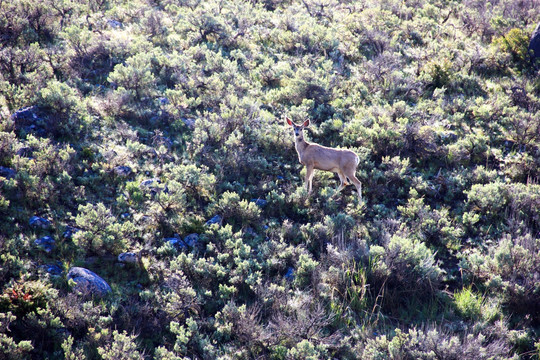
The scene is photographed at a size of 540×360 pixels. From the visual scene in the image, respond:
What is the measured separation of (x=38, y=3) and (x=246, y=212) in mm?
11864

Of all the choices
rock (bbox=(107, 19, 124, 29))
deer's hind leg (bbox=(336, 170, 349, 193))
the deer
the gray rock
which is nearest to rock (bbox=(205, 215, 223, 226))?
the gray rock

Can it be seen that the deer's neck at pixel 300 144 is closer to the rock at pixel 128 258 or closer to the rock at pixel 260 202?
the rock at pixel 260 202

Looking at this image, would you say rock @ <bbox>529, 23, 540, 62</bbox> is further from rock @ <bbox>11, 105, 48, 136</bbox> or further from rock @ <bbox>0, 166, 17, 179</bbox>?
rock @ <bbox>0, 166, 17, 179</bbox>

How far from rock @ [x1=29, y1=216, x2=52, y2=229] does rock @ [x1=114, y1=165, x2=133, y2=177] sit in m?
2.05

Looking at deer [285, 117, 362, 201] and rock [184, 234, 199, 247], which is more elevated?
deer [285, 117, 362, 201]

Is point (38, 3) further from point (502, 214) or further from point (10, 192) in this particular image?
point (502, 214)

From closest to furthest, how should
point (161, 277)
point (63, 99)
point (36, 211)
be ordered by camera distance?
1. point (161, 277)
2. point (36, 211)
3. point (63, 99)

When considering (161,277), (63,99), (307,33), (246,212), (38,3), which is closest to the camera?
(161,277)

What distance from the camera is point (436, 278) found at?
27.8 ft

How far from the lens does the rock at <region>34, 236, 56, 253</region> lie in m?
7.81

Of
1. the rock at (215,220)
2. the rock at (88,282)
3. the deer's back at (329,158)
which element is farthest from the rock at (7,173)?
the deer's back at (329,158)

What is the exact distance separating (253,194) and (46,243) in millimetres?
4613

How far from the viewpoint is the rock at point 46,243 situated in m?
7.81

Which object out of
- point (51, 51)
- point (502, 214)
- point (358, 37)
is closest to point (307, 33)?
point (358, 37)
